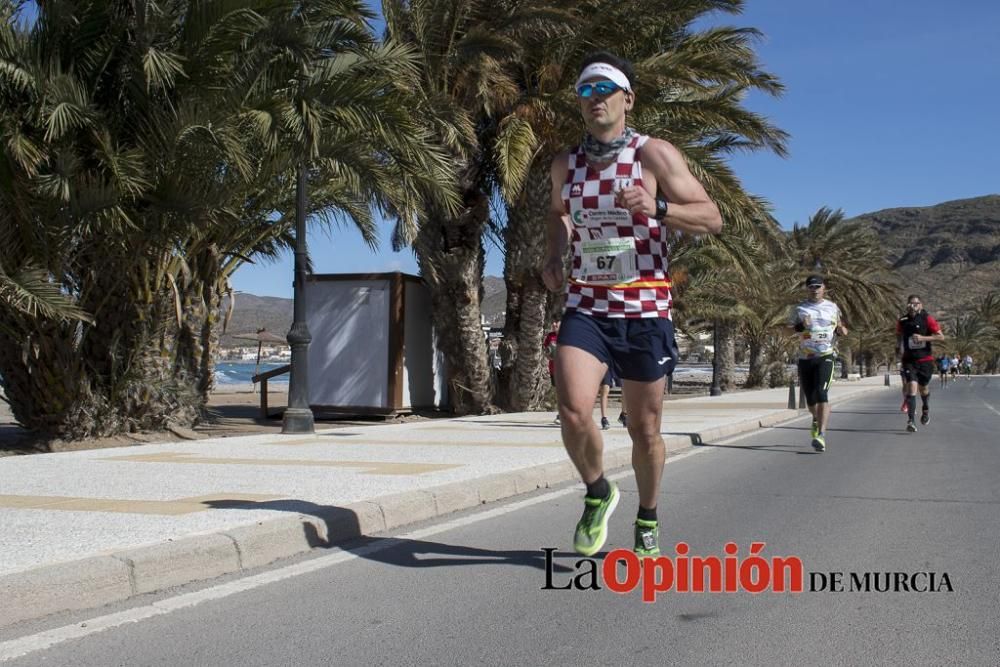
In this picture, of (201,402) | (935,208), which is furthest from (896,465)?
(935,208)

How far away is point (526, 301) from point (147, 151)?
8.59 meters

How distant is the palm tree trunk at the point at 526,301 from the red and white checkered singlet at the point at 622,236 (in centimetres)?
1271

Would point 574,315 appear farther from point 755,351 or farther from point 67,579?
point 755,351

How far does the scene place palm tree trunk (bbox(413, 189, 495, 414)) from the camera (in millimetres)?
17359

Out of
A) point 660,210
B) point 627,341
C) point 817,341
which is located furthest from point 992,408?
point 660,210

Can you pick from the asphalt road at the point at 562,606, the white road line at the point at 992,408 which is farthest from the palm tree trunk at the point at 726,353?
the asphalt road at the point at 562,606

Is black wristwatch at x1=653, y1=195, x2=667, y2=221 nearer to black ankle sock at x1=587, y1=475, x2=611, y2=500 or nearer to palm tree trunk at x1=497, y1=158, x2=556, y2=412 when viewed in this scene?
black ankle sock at x1=587, y1=475, x2=611, y2=500

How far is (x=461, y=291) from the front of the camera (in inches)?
685

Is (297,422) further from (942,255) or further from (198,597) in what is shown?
(942,255)

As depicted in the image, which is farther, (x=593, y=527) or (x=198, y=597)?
(x=593, y=527)

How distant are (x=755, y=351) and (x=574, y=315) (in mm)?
36247

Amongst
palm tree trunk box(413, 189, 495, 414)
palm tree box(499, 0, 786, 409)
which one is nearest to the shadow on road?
palm tree box(499, 0, 786, 409)

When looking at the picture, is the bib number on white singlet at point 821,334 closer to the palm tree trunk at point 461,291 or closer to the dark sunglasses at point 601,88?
the dark sunglasses at point 601,88

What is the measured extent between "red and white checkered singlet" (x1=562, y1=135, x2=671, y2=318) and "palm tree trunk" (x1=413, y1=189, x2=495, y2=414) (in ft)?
41.4
